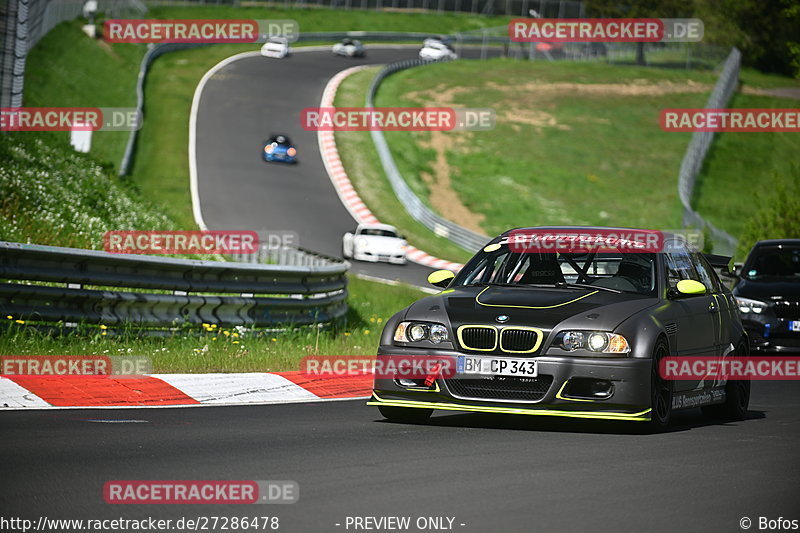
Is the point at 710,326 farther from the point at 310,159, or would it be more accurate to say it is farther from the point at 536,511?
the point at 310,159

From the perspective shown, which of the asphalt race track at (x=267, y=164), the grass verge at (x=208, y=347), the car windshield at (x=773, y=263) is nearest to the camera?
the grass verge at (x=208, y=347)

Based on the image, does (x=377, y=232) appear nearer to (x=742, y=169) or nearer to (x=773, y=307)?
(x=773, y=307)

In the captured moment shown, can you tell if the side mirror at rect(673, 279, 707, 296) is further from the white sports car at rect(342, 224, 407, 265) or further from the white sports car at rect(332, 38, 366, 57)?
the white sports car at rect(332, 38, 366, 57)

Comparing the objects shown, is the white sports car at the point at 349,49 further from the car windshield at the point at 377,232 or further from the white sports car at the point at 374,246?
the white sports car at the point at 374,246

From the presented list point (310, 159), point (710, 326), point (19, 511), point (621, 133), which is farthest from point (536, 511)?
point (621, 133)

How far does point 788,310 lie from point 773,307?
0.20 metres

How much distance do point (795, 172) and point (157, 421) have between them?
29761 mm

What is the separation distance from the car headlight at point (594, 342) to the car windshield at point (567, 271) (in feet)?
3.20

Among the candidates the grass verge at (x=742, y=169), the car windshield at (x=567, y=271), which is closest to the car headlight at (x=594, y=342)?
the car windshield at (x=567, y=271)

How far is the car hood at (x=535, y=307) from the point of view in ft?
30.5

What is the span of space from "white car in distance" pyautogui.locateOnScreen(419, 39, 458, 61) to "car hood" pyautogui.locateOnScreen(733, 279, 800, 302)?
224ft

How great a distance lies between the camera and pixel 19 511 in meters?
5.82

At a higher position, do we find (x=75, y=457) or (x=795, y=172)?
(x=795, y=172)

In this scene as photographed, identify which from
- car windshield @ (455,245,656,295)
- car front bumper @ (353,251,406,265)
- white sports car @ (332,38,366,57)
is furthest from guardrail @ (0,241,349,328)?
white sports car @ (332,38,366,57)
